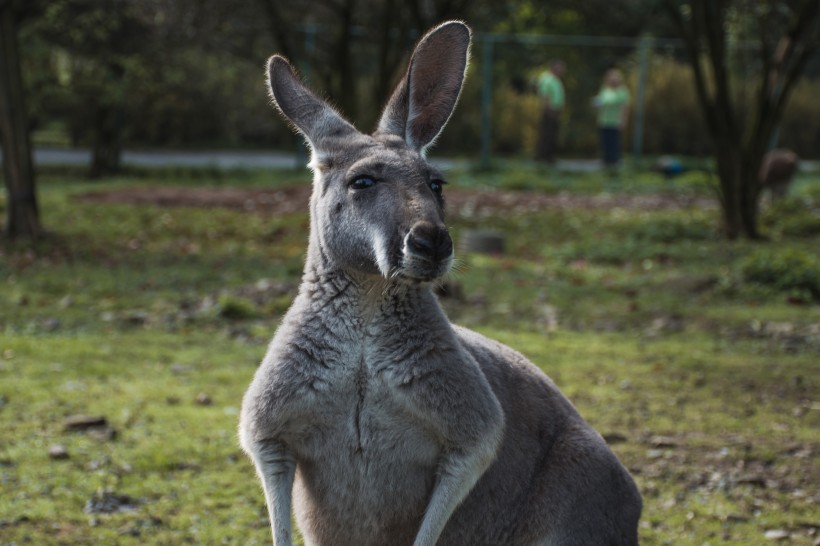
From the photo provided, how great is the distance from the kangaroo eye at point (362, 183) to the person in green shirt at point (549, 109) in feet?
61.5

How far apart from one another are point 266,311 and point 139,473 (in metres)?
3.36

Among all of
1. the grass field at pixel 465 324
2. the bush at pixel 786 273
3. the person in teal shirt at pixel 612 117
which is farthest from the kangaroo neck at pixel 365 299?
the person in teal shirt at pixel 612 117

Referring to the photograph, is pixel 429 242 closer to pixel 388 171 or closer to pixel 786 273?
pixel 388 171

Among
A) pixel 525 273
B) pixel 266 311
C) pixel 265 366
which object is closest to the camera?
pixel 265 366

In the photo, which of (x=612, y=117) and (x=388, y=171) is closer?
(x=388, y=171)

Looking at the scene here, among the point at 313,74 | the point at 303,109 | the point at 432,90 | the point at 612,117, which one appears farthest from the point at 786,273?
the point at 612,117

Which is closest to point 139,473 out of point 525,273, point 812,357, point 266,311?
point 266,311

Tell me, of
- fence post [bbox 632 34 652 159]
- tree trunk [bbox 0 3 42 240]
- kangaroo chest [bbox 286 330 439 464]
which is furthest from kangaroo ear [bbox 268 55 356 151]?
fence post [bbox 632 34 652 159]

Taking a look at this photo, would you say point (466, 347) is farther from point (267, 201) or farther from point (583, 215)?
point (267, 201)

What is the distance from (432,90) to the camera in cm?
352

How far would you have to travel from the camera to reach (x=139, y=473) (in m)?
5.17

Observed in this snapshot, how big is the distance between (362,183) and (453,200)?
11.7 meters

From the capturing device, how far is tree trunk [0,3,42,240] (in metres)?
10.5

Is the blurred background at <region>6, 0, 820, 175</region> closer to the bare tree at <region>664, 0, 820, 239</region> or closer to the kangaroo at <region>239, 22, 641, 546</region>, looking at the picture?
the bare tree at <region>664, 0, 820, 239</region>
